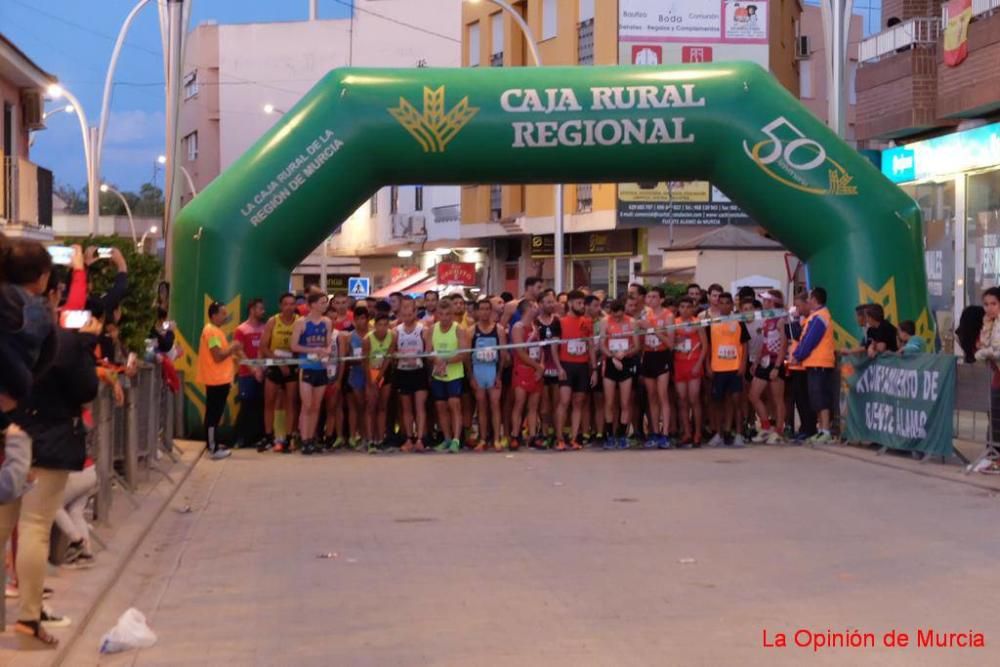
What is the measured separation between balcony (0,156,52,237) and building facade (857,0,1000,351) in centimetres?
1805

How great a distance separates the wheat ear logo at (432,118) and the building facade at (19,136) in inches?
590

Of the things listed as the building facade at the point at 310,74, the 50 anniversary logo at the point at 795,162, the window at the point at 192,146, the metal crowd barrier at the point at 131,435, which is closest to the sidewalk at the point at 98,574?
the metal crowd barrier at the point at 131,435

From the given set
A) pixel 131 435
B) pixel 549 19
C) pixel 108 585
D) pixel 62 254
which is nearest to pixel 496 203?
pixel 549 19

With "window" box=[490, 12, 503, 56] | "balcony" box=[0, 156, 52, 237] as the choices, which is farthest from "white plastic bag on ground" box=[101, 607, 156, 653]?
"window" box=[490, 12, 503, 56]

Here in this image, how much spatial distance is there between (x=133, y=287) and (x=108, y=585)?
14.6ft

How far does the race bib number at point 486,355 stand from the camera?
1773 cm

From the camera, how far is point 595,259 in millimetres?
41844

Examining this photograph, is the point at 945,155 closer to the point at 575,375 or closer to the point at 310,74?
the point at 575,375

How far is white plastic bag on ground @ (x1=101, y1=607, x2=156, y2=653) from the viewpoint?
7.59 metres

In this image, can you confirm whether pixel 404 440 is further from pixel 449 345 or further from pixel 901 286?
pixel 901 286

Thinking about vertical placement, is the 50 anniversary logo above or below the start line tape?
above

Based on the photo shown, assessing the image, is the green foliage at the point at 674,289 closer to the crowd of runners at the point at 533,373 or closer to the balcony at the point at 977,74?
the balcony at the point at 977,74

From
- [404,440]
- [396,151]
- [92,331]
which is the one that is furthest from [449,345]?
[92,331]

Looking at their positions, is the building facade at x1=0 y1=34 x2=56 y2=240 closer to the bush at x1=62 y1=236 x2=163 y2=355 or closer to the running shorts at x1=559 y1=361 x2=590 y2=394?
the running shorts at x1=559 y1=361 x2=590 y2=394
